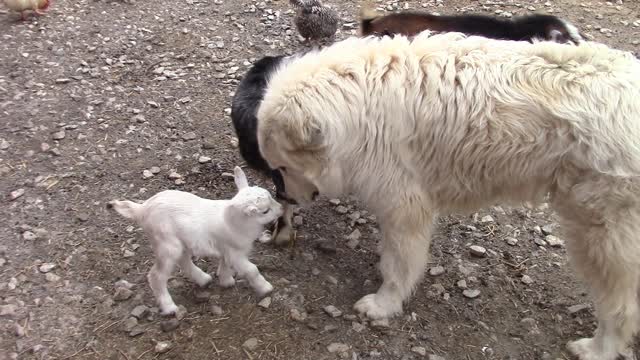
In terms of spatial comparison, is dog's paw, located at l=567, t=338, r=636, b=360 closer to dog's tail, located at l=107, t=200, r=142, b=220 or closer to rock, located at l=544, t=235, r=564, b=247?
rock, located at l=544, t=235, r=564, b=247

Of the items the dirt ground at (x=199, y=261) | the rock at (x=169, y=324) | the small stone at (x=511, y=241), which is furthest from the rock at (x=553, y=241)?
the rock at (x=169, y=324)

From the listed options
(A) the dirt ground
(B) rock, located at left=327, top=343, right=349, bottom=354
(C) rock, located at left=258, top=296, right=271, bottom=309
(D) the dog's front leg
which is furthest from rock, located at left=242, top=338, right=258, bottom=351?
(D) the dog's front leg

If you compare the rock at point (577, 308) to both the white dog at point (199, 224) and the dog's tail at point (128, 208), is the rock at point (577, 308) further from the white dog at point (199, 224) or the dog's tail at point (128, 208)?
the dog's tail at point (128, 208)

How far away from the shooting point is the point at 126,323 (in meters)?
3.79

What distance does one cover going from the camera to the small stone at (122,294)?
12.9 feet

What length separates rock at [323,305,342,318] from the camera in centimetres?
387

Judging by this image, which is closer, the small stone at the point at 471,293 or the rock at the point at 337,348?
the rock at the point at 337,348

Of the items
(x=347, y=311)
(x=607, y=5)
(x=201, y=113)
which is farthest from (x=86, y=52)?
(x=607, y=5)

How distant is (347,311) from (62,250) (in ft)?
6.85

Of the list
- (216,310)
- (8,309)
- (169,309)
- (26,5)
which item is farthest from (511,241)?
(26,5)

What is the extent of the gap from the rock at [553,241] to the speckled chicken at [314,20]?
3.23 m

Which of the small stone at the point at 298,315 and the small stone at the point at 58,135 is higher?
the small stone at the point at 58,135

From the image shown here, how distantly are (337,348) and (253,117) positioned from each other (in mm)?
1556

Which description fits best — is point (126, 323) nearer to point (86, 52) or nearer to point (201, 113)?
point (201, 113)
